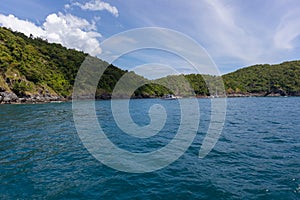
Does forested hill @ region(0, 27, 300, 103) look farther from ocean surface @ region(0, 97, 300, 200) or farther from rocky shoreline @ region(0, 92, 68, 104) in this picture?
ocean surface @ region(0, 97, 300, 200)

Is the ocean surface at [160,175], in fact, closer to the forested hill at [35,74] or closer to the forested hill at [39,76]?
the forested hill at [39,76]

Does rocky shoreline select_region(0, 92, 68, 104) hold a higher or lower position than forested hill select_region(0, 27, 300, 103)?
lower

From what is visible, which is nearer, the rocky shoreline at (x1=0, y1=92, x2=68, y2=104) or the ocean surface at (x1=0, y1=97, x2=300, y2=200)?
the ocean surface at (x1=0, y1=97, x2=300, y2=200)

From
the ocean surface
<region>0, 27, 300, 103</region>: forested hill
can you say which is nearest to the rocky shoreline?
<region>0, 27, 300, 103</region>: forested hill

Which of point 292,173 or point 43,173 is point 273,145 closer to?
point 292,173

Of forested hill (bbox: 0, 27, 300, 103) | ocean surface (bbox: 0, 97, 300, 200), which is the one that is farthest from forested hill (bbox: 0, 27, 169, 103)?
ocean surface (bbox: 0, 97, 300, 200)

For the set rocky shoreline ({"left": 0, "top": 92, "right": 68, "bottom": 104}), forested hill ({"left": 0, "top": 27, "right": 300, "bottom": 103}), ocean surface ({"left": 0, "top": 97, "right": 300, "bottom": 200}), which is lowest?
ocean surface ({"left": 0, "top": 97, "right": 300, "bottom": 200})

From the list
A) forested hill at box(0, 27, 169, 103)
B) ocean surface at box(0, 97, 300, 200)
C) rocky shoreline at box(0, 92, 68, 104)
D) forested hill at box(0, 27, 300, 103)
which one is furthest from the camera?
forested hill at box(0, 27, 169, 103)

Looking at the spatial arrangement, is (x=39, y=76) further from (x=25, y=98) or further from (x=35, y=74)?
(x=25, y=98)

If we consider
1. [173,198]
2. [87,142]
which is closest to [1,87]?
[87,142]

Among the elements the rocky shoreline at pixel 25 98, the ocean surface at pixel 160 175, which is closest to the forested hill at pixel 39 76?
the rocky shoreline at pixel 25 98

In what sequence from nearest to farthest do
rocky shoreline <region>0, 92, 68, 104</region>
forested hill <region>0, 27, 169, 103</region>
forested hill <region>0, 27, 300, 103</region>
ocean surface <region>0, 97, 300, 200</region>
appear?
ocean surface <region>0, 97, 300, 200</region> → rocky shoreline <region>0, 92, 68, 104</region> → forested hill <region>0, 27, 300, 103</region> → forested hill <region>0, 27, 169, 103</region>

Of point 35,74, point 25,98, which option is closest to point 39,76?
point 35,74

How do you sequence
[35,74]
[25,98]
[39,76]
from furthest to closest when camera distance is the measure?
[39,76], [35,74], [25,98]
